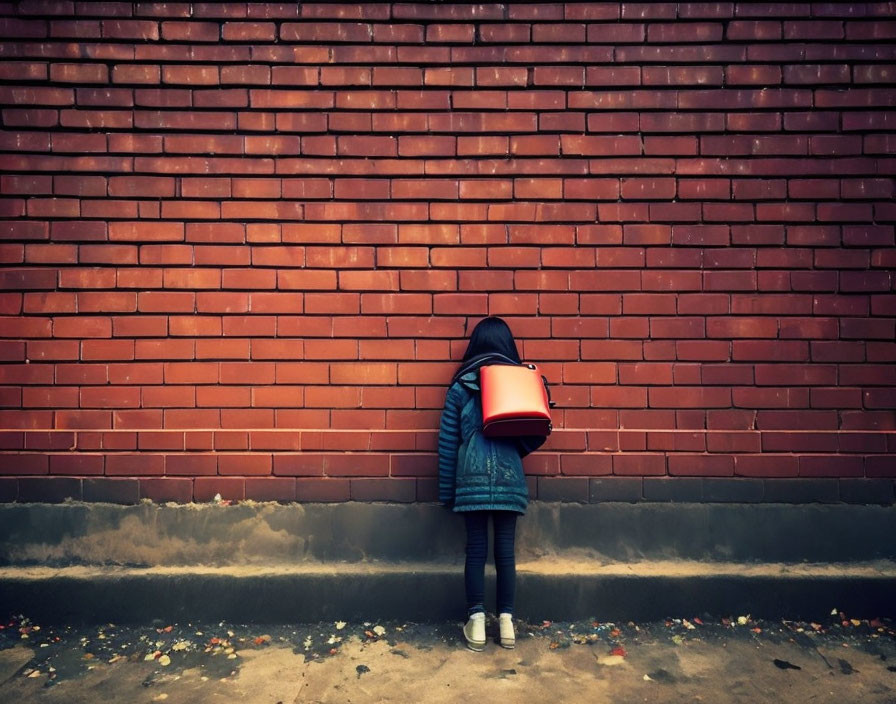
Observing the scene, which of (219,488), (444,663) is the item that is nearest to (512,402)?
(444,663)

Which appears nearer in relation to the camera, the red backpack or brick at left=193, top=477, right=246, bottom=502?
the red backpack

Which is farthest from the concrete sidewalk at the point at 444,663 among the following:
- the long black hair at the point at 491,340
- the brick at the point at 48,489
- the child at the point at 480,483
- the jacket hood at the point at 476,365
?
the long black hair at the point at 491,340

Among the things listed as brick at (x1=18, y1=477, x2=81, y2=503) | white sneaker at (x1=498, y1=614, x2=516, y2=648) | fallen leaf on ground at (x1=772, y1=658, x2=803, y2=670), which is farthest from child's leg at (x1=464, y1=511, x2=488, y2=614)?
brick at (x1=18, y1=477, x2=81, y2=503)

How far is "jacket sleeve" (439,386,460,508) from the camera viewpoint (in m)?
3.32

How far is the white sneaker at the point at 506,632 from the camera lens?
328 centimetres

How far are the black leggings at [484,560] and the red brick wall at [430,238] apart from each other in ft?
1.59

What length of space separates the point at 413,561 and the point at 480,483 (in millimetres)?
836

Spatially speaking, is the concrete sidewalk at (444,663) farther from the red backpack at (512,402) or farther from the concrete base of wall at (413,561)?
the red backpack at (512,402)

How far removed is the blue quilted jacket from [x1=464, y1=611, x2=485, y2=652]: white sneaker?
2.01 feet

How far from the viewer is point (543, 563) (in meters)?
3.68

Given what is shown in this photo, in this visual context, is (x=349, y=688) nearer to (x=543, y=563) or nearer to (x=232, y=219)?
(x=543, y=563)

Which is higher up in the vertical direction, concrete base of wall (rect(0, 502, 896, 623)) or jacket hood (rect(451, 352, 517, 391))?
jacket hood (rect(451, 352, 517, 391))

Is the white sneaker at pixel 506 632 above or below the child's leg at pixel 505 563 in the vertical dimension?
below

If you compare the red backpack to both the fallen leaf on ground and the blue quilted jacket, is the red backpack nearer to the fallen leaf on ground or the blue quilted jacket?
the blue quilted jacket
